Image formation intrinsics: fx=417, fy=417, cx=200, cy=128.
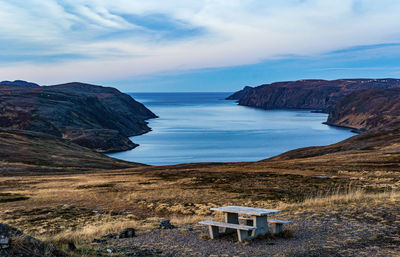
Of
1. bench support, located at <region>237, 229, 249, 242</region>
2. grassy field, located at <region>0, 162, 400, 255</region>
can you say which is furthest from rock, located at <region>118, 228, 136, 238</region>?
A: bench support, located at <region>237, 229, 249, 242</region>

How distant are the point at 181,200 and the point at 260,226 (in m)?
11.2

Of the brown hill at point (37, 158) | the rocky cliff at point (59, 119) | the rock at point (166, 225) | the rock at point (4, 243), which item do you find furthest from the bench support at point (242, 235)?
the rocky cliff at point (59, 119)

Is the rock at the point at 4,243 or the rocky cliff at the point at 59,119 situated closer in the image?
the rock at the point at 4,243

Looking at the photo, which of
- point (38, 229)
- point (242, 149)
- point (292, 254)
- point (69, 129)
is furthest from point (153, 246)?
point (69, 129)

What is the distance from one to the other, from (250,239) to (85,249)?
15.8ft

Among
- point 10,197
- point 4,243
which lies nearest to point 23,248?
point 4,243

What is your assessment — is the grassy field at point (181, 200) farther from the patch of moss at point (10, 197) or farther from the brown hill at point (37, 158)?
the brown hill at point (37, 158)

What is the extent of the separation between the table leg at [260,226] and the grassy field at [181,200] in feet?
11.7

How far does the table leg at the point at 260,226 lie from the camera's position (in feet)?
42.1

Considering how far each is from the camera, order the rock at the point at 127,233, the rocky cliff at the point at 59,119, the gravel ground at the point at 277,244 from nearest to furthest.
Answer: the gravel ground at the point at 277,244, the rock at the point at 127,233, the rocky cliff at the point at 59,119

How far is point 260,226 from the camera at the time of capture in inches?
512

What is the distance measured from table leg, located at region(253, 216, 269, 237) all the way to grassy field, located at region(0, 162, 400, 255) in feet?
11.7

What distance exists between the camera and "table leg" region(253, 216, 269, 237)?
12.8 metres

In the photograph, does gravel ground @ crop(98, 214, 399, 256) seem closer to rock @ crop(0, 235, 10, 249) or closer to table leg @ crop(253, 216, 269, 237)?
table leg @ crop(253, 216, 269, 237)
